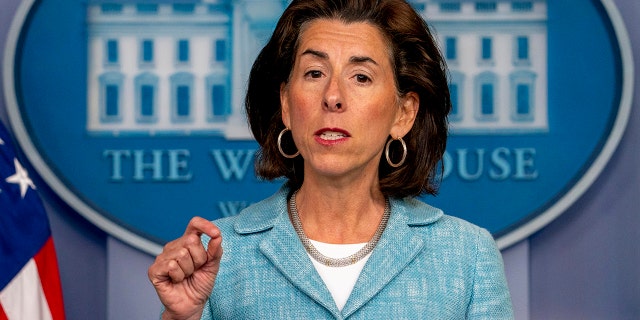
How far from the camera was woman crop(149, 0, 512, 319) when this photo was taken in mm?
1934

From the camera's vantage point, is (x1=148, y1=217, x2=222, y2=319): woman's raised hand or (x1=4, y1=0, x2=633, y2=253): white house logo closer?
(x1=148, y1=217, x2=222, y2=319): woman's raised hand

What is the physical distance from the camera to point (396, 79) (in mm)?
2059

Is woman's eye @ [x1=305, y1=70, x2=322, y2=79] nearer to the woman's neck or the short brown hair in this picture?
the short brown hair

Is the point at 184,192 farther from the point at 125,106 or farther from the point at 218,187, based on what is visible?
the point at 125,106

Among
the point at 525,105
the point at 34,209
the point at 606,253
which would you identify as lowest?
the point at 606,253

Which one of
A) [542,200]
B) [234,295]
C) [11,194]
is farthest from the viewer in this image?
[542,200]

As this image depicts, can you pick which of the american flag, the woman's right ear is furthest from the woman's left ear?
the american flag

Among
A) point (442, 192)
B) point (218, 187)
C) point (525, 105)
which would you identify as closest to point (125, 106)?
point (218, 187)

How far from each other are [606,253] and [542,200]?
0.84ft

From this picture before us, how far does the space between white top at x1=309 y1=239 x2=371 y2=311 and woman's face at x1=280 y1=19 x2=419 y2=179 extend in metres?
0.14

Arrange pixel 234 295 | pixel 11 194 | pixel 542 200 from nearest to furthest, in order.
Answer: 1. pixel 234 295
2. pixel 11 194
3. pixel 542 200

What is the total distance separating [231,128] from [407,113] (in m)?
1.02

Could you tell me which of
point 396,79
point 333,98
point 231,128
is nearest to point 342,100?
point 333,98

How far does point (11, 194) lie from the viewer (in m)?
2.71
